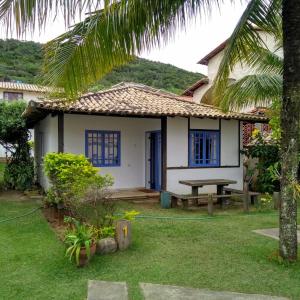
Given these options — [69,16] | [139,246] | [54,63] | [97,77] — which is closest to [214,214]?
[139,246]

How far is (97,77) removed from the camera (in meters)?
6.04

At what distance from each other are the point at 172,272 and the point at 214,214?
4862mm

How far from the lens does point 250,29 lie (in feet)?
19.5

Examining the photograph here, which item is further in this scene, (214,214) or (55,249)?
(214,214)

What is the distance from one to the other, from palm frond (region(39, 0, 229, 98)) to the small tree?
8.89 meters

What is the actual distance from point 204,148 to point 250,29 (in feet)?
24.9

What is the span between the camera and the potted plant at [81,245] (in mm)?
5625

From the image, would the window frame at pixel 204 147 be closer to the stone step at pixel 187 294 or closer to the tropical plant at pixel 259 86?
the tropical plant at pixel 259 86

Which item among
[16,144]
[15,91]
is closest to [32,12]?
[16,144]

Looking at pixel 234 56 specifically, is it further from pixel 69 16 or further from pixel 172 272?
pixel 172 272

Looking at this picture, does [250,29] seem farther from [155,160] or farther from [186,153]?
[155,160]

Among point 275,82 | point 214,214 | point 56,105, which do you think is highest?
A: point 275,82

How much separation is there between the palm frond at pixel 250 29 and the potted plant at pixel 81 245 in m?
3.52

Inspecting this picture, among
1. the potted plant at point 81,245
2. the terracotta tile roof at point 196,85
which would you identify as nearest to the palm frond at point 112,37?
the potted plant at point 81,245
